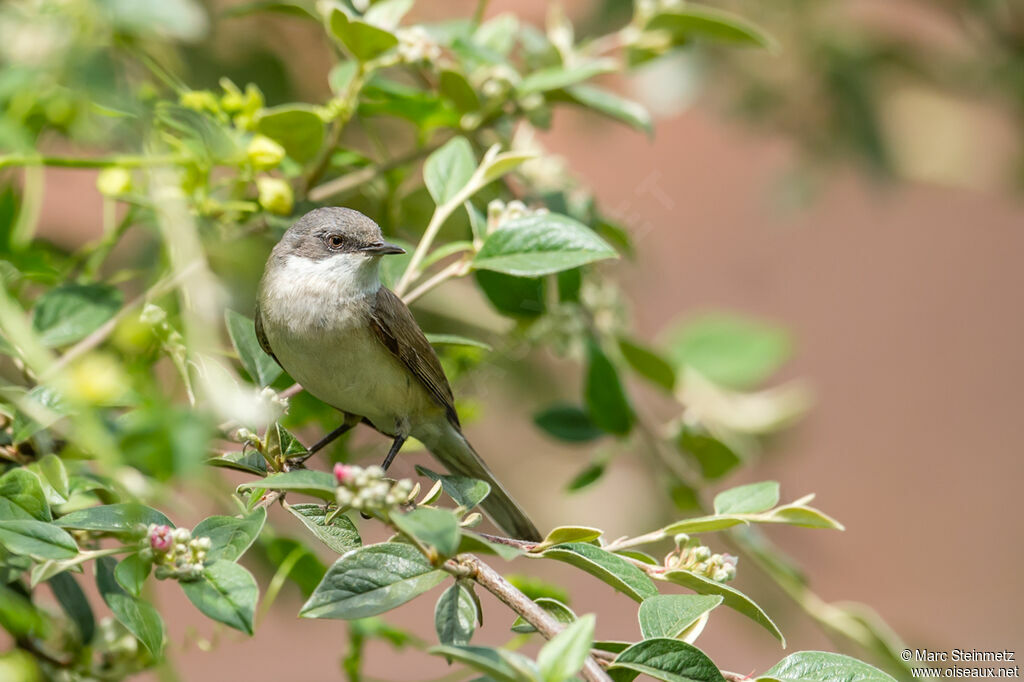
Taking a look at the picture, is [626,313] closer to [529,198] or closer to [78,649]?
[529,198]

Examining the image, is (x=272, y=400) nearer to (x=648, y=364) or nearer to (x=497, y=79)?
(x=497, y=79)

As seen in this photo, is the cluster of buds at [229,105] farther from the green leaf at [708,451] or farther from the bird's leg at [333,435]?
the green leaf at [708,451]

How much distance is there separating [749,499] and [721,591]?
226 millimetres

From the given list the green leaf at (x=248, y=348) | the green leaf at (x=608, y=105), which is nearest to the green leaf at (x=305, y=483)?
the green leaf at (x=248, y=348)

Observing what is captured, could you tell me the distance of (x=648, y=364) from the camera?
105 inches

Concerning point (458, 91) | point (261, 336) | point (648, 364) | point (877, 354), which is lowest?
point (877, 354)

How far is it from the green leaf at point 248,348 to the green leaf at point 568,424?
0.90 meters

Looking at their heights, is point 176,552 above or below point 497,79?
below

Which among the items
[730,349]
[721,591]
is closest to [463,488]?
[721,591]

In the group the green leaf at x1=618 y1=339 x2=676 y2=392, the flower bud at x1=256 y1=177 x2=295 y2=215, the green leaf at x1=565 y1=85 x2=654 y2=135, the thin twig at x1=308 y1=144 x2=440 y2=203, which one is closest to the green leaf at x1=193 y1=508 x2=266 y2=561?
the flower bud at x1=256 y1=177 x2=295 y2=215

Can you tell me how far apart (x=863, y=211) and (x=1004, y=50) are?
29.3 feet

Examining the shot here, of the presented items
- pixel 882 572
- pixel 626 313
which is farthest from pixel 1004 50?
pixel 882 572

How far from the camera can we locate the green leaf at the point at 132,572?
131cm

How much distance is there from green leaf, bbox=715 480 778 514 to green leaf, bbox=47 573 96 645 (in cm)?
108
